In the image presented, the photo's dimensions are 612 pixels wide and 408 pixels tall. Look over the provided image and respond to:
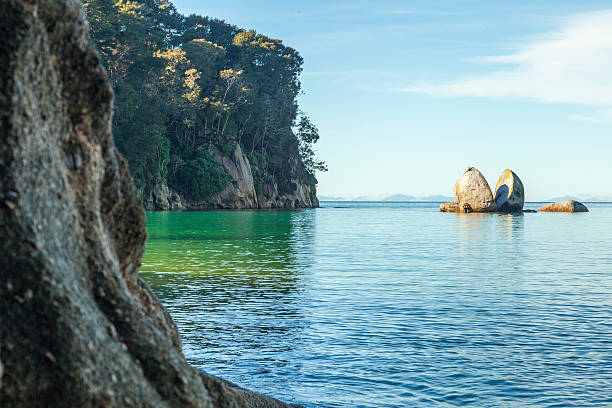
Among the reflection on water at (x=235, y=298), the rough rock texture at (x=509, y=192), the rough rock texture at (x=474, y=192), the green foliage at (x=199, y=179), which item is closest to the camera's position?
the reflection on water at (x=235, y=298)

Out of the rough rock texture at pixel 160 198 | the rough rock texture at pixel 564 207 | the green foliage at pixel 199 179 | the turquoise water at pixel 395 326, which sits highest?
the green foliage at pixel 199 179

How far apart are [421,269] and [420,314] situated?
769 centimetres

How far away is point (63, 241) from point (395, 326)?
28.2 feet

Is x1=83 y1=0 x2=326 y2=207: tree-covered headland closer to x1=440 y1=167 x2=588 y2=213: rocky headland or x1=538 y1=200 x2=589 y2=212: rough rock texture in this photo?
x1=440 y1=167 x2=588 y2=213: rocky headland

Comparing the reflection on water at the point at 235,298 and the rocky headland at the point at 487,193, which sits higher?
the rocky headland at the point at 487,193

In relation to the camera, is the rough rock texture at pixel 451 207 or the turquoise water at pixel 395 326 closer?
the turquoise water at pixel 395 326

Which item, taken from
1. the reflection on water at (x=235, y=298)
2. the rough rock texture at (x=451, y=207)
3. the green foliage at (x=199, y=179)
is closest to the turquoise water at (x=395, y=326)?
the reflection on water at (x=235, y=298)

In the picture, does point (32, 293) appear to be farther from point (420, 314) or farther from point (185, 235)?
point (185, 235)

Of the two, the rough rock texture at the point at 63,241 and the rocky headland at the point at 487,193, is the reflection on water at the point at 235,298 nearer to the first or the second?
the rough rock texture at the point at 63,241

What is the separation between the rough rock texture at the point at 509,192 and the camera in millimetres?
70750

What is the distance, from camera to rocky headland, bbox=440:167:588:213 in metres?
69.2

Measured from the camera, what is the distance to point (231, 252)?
73.7 feet

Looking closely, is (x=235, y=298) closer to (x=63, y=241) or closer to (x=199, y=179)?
(x=63, y=241)

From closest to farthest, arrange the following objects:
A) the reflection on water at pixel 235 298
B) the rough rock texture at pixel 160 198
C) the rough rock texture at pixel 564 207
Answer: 1. the reflection on water at pixel 235 298
2. the rough rock texture at pixel 160 198
3. the rough rock texture at pixel 564 207
